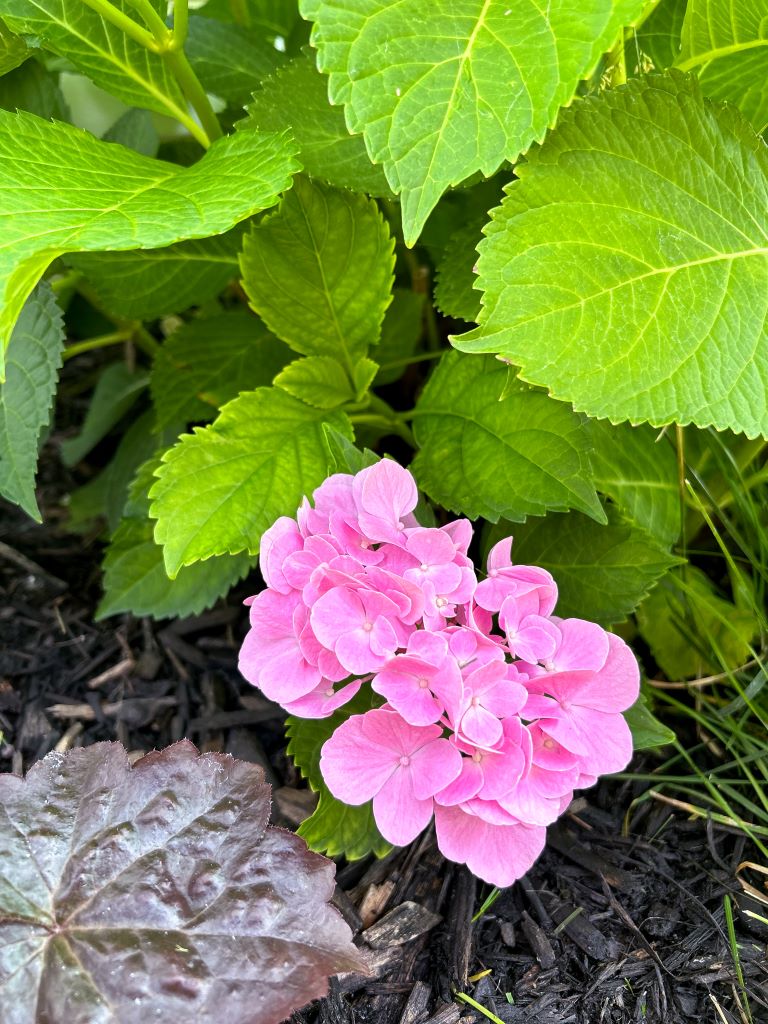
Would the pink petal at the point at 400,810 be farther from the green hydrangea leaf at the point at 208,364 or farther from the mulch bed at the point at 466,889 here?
the green hydrangea leaf at the point at 208,364

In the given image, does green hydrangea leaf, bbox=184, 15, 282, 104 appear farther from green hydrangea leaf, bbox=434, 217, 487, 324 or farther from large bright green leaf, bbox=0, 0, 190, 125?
green hydrangea leaf, bbox=434, 217, 487, 324

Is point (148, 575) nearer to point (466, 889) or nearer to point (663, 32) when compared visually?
point (466, 889)

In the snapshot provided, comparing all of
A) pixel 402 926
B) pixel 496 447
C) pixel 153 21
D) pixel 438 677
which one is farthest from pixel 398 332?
pixel 402 926

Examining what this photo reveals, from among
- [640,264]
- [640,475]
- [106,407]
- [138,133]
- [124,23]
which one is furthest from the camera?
[106,407]

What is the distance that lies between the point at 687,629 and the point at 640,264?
1.58ft

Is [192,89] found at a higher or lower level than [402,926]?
higher

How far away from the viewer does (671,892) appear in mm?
989

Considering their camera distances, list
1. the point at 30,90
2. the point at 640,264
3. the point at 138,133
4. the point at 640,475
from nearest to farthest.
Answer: the point at 640,264, the point at 640,475, the point at 30,90, the point at 138,133

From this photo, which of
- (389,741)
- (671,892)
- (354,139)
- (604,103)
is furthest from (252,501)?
(671,892)

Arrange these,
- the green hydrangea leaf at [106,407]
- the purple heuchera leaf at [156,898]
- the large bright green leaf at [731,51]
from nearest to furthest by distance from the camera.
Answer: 1. the purple heuchera leaf at [156,898]
2. the large bright green leaf at [731,51]
3. the green hydrangea leaf at [106,407]

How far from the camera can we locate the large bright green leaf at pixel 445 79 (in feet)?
2.40

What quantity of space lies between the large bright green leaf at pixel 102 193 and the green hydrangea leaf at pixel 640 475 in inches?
17.9

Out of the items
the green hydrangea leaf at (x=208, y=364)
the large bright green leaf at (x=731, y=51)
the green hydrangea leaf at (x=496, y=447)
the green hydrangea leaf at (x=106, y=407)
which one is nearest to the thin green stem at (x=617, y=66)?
the large bright green leaf at (x=731, y=51)

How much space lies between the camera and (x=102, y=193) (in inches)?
33.4
